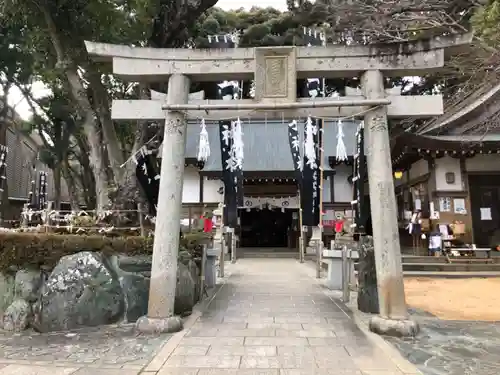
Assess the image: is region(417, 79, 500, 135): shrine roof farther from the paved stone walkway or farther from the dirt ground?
the paved stone walkway

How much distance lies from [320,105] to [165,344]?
14.6 feet

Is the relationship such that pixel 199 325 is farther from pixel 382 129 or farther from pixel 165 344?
pixel 382 129

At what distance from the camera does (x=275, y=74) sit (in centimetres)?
665

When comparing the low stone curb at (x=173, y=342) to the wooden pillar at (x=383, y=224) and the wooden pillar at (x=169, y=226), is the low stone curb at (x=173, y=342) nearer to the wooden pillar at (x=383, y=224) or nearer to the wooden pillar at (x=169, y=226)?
the wooden pillar at (x=169, y=226)

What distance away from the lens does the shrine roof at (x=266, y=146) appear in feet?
66.6

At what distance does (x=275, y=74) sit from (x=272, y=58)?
29 cm

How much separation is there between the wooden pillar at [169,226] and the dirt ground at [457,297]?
17.1ft

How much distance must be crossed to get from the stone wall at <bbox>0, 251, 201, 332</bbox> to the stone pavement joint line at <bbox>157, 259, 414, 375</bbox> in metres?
1.34

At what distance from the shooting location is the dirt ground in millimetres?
7777

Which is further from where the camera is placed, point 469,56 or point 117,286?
point 469,56

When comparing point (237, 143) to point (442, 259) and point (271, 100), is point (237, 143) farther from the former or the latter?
point (442, 259)

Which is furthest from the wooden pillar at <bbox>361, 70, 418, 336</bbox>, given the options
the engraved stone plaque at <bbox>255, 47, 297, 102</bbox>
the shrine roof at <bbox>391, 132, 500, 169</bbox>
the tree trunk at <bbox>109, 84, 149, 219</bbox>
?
the shrine roof at <bbox>391, 132, 500, 169</bbox>

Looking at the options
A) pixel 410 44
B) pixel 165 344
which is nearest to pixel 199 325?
pixel 165 344

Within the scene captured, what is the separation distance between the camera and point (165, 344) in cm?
546
